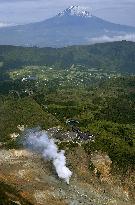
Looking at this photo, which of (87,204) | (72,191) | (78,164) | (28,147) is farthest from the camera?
(28,147)

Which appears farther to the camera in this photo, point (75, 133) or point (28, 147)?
point (75, 133)

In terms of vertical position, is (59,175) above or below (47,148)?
below

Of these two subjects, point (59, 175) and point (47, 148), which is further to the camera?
point (47, 148)

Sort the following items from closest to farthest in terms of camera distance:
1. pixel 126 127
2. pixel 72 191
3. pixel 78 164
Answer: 1. pixel 72 191
2. pixel 78 164
3. pixel 126 127

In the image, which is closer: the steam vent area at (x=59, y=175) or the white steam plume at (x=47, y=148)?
the steam vent area at (x=59, y=175)

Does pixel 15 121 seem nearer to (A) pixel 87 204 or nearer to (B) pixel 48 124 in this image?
(B) pixel 48 124

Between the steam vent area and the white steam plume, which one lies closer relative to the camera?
the steam vent area

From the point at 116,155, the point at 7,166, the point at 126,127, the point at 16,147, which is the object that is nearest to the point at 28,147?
the point at 16,147
